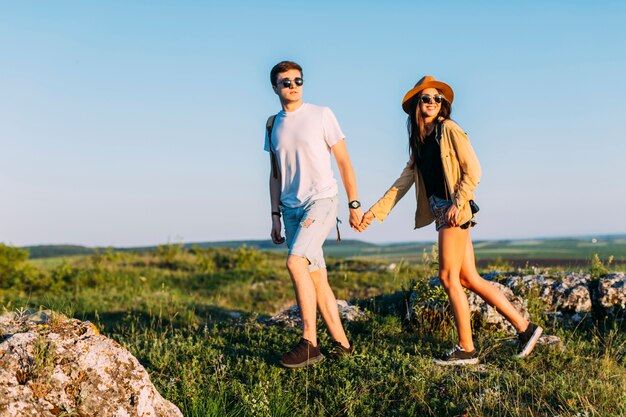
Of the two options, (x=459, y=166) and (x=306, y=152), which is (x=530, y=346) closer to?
(x=459, y=166)

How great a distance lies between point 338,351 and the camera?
237 inches

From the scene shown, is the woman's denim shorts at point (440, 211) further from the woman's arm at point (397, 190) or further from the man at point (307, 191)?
the man at point (307, 191)

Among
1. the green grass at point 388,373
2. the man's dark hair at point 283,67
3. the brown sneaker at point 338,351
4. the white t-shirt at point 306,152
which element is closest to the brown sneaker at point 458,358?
the green grass at point 388,373

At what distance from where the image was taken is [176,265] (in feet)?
75.0

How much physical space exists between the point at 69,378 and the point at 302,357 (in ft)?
7.67

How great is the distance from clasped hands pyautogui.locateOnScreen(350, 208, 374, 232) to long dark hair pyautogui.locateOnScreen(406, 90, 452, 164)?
2.60ft

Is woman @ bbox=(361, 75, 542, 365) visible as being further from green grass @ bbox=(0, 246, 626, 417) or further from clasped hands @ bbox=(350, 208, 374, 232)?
green grass @ bbox=(0, 246, 626, 417)

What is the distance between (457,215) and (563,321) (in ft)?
11.5

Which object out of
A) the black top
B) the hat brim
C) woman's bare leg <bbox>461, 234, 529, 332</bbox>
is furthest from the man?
woman's bare leg <bbox>461, 234, 529, 332</bbox>

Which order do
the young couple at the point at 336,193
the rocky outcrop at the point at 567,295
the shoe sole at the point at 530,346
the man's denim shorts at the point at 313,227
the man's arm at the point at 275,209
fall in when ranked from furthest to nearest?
the rocky outcrop at the point at 567,295 < the man's arm at the point at 275,209 < the shoe sole at the point at 530,346 < the young couple at the point at 336,193 < the man's denim shorts at the point at 313,227

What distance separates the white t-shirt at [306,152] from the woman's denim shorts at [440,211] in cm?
108

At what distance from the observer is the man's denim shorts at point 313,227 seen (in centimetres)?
557

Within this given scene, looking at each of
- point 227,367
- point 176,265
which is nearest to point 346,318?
point 227,367

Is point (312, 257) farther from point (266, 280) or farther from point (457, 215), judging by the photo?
point (266, 280)
